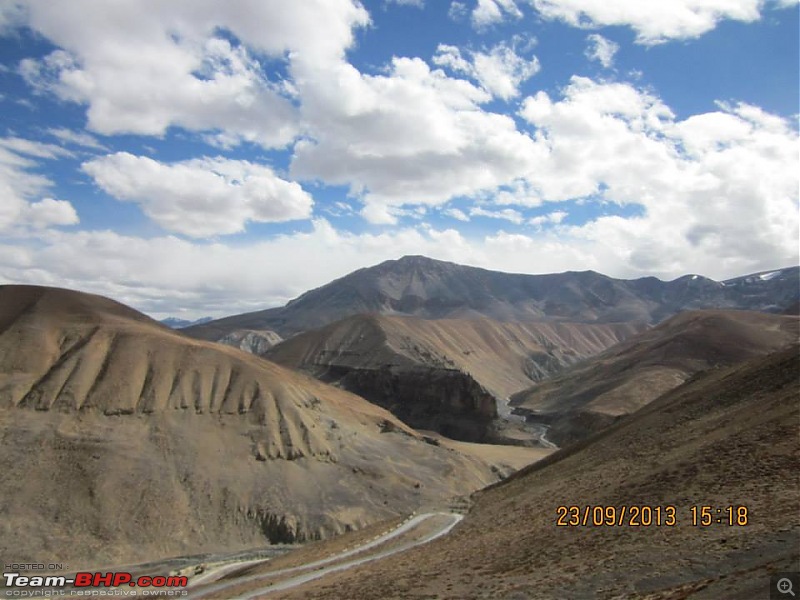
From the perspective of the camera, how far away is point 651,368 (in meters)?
143

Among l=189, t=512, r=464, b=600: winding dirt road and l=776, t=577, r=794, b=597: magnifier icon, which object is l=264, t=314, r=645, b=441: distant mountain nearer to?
l=189, t=512, r=464, b=600: winding dirt road

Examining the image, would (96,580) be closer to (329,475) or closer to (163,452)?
(163,452)

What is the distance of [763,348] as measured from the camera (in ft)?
454

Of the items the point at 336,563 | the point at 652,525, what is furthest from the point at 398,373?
the point at 652,525

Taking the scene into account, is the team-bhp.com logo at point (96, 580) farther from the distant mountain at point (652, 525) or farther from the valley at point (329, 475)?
the distant mountain at point (652, 525)

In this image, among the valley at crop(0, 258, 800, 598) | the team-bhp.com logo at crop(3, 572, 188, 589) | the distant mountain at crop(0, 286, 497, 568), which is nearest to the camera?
the valley at crop(0, 258, 800, 598)

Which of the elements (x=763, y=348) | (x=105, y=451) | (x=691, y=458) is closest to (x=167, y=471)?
(x=105, y=451)
